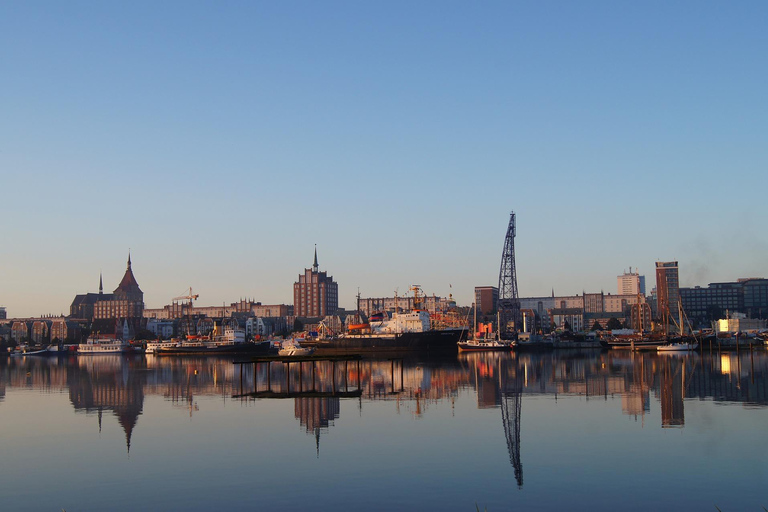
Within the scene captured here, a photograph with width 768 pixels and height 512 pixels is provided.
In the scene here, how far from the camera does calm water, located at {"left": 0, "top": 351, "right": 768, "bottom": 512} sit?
25359 millimetres

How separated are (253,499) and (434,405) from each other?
78.8 feet

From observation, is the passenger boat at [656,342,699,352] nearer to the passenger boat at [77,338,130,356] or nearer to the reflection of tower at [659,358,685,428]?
the reflection of tower at [659,358,685,428]

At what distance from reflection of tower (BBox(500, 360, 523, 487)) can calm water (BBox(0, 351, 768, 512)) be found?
0.48 feet

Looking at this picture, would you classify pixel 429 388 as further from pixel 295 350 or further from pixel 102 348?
pixel 102 348

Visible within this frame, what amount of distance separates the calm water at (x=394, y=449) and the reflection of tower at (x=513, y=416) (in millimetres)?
146

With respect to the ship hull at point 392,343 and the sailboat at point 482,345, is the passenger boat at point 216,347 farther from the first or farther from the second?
the sailboat at point 482,345

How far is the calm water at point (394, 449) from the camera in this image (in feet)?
83.2

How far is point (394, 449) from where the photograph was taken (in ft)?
109

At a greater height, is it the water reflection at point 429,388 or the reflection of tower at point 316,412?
the reflection of tower at point 316,412

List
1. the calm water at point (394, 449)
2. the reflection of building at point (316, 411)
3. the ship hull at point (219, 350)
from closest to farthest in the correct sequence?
the calm water at point (394, 449) → the reflection of building at point (316, 411) → the ship hull at point (219, 350)

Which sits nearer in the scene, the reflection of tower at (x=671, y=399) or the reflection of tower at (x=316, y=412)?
the reflection of tower at (x=671, y=399)

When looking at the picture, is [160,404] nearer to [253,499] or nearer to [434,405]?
[434,405]

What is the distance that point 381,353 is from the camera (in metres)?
142

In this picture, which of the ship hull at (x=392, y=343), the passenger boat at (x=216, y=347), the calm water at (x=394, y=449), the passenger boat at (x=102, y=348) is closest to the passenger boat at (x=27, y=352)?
the passenger boat at (x=102, y=348)
